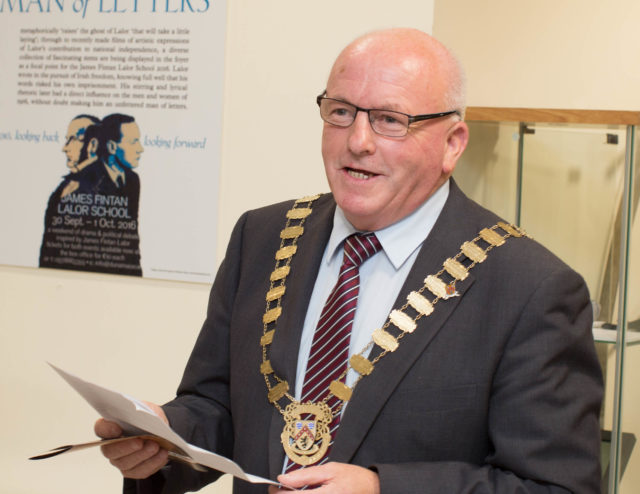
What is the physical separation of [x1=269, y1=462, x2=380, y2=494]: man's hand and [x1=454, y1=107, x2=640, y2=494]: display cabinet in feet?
3.50

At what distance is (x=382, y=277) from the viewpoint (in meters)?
1.58

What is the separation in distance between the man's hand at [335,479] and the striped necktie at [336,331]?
15cm

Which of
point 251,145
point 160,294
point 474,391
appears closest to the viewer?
point 474,391

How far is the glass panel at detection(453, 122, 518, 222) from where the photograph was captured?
2.39m

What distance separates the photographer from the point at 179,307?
8.87ft

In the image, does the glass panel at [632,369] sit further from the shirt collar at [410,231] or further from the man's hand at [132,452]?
the man's hand at [132,452]

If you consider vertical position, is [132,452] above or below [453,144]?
below

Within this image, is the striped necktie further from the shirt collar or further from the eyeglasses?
the eyeglasses

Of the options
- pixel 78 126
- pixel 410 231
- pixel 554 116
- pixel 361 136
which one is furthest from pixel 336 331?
pixel 78 126

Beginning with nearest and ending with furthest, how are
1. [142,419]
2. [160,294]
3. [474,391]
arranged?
[142,419], [474,391], [160,294]

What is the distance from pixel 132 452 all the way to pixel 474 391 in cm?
61

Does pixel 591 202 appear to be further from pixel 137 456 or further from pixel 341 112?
pixel 137 456

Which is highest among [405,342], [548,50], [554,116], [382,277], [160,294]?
[548,50]

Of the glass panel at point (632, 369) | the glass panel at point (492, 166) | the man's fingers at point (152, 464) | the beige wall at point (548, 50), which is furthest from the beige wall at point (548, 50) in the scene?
the man's fingers at point (152, 464)
